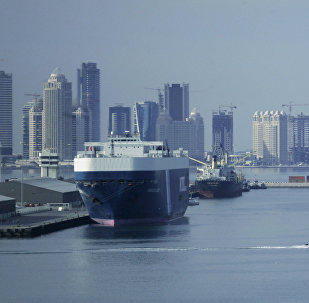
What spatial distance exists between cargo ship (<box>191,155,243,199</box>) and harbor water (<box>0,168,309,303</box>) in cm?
6059

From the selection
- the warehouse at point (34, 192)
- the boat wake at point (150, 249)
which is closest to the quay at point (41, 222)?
the warehouse at point (34, 192)

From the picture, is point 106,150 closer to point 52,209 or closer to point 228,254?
point 52,209

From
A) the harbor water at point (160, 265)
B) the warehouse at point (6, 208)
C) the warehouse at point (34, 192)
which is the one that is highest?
the warehouse at point (34, 192)

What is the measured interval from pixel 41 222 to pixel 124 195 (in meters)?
6.05

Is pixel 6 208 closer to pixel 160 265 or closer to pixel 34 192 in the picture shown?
pixel 34 192

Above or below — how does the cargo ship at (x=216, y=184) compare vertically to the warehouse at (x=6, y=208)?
above

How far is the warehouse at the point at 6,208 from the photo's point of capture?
7519cm

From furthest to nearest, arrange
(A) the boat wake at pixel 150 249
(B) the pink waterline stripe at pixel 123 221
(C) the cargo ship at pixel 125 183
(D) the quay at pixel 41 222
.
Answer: (B) the pink waterline stripe at pixel 123 221 → (C) the cargo ship at pixel 125 183 → (D) the quay at pixel 41 222 → (A) the boat wake at pixel 150 249

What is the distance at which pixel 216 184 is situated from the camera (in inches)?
5468

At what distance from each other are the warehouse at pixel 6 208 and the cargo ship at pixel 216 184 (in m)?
61.7

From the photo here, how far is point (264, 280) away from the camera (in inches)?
1943

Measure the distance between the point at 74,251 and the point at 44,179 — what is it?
132 feet

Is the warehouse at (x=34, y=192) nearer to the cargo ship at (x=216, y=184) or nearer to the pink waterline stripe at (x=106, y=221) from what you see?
the pink waterline stripe at (x=106, y=221)

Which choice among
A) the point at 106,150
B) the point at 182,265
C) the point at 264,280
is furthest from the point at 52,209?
the point at 264,280
